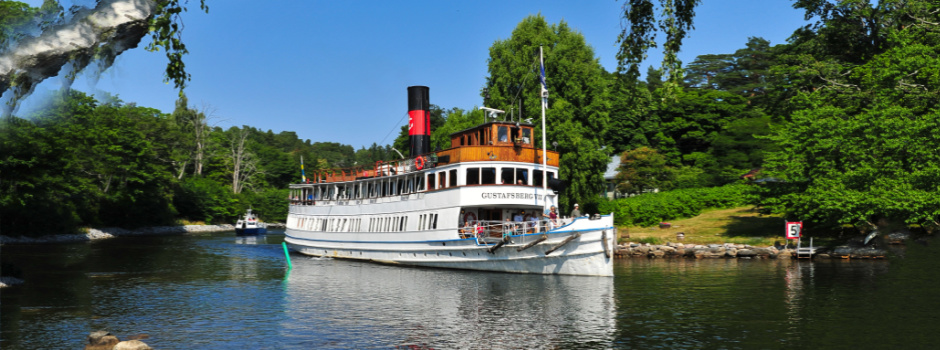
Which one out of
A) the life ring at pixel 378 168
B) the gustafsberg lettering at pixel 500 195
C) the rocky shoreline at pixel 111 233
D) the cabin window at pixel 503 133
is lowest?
the rocky shoreline at pixel 111 233

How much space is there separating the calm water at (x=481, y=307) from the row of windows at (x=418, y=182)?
16.0ft

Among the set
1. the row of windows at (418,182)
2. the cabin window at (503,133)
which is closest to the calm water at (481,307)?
the row of windows at (418,182)

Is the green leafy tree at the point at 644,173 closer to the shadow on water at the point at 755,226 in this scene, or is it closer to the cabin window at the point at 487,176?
the shadow on water at the point at 755,226

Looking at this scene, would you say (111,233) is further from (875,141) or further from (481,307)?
(875,141)

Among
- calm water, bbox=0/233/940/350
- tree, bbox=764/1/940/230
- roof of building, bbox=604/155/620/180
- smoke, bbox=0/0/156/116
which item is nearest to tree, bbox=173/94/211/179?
roof of building, bbox=604/155/620/180

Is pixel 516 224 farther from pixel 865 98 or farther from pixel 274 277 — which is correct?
pixel 865 98

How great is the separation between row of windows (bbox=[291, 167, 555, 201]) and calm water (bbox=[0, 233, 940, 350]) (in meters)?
4.89

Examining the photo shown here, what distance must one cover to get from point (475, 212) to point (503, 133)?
14.9 ft

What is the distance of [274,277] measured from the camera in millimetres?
37656

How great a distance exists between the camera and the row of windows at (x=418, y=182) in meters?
37.3

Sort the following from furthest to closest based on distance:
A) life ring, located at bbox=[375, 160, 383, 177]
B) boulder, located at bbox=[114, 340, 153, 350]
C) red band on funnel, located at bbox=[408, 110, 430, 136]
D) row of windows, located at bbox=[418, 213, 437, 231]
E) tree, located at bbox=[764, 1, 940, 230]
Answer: red band on funnel, located at bbox=[408, 110, 430, 136]
life ring, located at bbox=[375, 160, 383, 177]
tree, located at bbox=[764, 1, 940, 230]
row of windows, located at bbox=[418, 213, 437, 231]
boulder, located at bbox=[114, 340, 153, 350]

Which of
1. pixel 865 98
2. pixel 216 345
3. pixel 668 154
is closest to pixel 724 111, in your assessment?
pixel 668 154

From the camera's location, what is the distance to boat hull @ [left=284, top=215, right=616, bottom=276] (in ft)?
107

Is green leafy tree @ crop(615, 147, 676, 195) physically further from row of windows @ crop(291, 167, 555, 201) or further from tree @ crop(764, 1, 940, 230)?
row of windows @ crop(291, 167, 555, 201)
